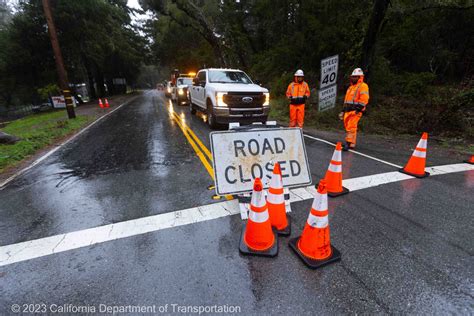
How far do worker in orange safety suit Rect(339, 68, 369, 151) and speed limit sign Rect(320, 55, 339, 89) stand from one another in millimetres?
2174

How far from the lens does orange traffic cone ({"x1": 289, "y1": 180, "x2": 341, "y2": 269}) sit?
2338mm

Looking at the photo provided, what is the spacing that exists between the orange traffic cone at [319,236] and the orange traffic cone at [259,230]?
33 cm

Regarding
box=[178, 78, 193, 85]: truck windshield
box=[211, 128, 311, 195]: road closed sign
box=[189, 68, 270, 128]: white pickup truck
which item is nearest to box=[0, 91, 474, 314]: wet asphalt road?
box=[211, 128, 311, 195]: road closed sign

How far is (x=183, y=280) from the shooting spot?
2.17 meters

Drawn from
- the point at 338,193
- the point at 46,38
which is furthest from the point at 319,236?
the point at 46,38

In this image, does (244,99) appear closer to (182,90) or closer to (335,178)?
(335,178)

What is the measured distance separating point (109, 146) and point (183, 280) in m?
5.98

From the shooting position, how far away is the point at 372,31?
368 inches

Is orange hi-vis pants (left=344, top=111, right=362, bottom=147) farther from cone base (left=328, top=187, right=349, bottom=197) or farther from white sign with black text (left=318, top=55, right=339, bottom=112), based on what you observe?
cone base (left=328, top=187, right=349, bottom=197)

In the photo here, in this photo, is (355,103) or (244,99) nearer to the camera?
(355,103)

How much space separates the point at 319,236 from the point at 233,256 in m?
0.91

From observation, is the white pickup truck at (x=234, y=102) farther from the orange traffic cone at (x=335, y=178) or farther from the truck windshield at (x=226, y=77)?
the orange traffic cone at (x=335, y=178)

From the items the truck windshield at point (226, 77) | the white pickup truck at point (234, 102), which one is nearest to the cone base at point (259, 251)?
the white pickup truck at point (234, 102)

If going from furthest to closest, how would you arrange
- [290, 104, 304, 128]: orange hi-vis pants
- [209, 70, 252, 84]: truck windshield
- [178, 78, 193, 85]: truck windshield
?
[178, 78, 193, 85]: truck windshield
[209, 70, 252, 84]: truck windshield
[290, 104, 304, 128]: orange hi-vis pants
